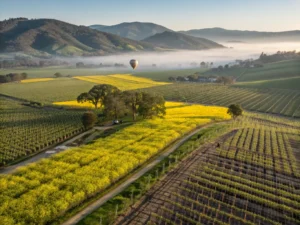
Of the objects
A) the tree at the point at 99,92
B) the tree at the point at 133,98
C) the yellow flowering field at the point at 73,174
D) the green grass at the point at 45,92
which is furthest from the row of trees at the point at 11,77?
the yellow flowering field at the point at 73,174

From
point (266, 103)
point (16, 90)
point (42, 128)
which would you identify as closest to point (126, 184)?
point (42, 128)

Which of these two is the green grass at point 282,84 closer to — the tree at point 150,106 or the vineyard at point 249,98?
the vineyard at point 249,98

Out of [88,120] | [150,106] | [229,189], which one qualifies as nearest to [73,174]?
[229,189]

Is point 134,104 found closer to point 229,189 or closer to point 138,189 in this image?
point 138,189

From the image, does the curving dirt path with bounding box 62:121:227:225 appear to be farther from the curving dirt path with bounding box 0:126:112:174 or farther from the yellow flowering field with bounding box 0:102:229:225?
the curving dirt path with bounding box 0:126:112:174

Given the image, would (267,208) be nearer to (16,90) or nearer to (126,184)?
(126,184)

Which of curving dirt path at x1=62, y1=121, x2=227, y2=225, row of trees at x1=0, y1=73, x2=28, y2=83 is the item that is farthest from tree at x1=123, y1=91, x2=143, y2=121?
row of trees at x1=0, y1=73, x2=28, y2=83
